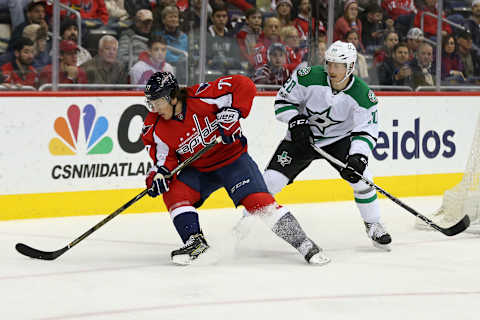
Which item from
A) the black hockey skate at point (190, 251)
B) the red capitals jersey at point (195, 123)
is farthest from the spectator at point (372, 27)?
the black hockey skate at point (190, 251)

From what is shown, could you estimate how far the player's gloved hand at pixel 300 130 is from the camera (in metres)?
4.15

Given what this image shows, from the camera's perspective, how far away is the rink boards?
5.18m

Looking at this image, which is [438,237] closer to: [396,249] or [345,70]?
[396,249]

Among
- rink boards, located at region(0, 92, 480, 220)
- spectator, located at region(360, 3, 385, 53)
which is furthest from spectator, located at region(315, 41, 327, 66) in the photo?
rink boards, located at region(0, 92, 480, 220)

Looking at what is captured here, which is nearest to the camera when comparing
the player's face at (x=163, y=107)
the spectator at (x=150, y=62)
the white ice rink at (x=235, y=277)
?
the white ice rink at (x=235, y=277)

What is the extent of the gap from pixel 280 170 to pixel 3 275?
4.85ft

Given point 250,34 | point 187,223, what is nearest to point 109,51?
point 250,34

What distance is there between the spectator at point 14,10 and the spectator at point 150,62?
83cm

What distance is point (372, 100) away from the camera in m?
4.24

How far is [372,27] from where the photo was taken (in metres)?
6.59

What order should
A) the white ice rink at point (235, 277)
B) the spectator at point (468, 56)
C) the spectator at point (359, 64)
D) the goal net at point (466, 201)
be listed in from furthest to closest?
1. the spectator at point (468, 56)
2. the spectator at point (359, 64)
3. the goal net at point (466, 201)
4. the white ice rink at point (235, 277)

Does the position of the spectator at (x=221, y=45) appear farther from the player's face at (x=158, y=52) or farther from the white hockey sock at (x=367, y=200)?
the white hockey sock at (x=367, y=200)

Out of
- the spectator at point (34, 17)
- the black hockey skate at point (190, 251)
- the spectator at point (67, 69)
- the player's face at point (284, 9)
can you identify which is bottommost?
the black hockey skate at point (190, 251)

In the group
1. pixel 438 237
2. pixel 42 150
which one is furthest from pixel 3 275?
pixel 438 237
